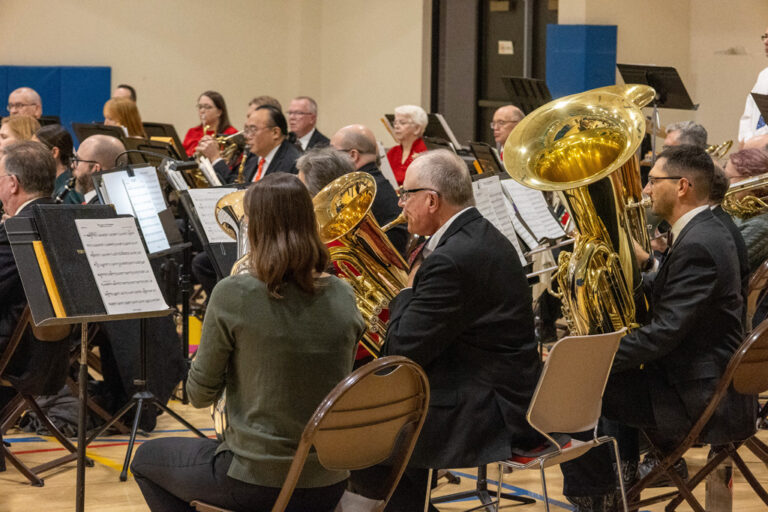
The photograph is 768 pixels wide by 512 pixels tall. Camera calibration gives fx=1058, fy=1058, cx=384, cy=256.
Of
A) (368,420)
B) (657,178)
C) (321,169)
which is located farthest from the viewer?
(321,169)

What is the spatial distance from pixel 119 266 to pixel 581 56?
20.8 feet

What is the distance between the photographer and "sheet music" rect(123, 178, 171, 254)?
4535 millimetres

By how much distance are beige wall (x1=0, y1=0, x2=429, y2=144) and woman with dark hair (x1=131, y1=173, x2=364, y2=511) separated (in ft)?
27.8

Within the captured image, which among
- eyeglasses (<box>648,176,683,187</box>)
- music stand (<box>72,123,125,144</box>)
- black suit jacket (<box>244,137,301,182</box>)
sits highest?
eyeglasses (<box>648,176,683,187</box>)

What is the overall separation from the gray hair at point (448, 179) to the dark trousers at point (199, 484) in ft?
3.02

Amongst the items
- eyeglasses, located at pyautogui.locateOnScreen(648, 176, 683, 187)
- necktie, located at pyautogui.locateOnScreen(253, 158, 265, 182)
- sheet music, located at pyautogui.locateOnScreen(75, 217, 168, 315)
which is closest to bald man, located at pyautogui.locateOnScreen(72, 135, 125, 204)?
necktie, located at pyautogui.locateOnScreen(253, 158, 265, 182)

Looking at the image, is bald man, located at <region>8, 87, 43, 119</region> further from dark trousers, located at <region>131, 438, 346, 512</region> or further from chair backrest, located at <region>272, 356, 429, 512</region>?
chair backrest, located at <region>272, 356, 429, 512</region>

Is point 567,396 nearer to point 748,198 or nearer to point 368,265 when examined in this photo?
point 368,265

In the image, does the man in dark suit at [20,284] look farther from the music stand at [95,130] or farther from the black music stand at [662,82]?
the black music stand at [662,82]

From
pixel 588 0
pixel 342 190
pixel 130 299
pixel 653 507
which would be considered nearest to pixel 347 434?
pixel 130 299

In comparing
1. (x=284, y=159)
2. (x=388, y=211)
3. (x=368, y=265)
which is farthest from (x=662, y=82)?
(x=368, y=265)

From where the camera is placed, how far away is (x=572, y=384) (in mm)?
2982

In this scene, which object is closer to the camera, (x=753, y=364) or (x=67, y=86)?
(x=753, y=364)

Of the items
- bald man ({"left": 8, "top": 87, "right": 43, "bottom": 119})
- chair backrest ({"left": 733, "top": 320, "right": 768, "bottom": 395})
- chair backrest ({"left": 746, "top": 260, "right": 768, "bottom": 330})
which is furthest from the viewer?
bald man ({"left": 8, "top": 87, "right": 43, "bottom": 119})
